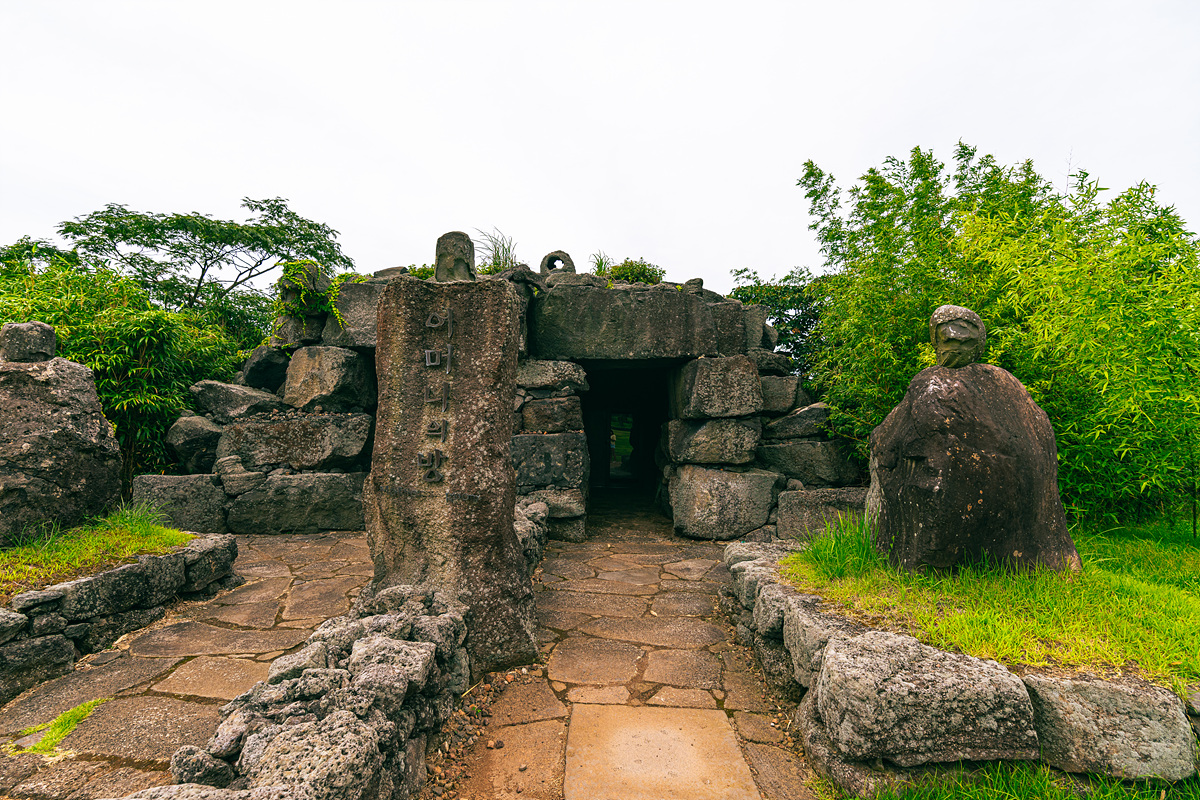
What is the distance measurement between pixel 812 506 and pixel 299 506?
17.6 feet

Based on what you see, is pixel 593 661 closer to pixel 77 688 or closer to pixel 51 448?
pixel 77 688

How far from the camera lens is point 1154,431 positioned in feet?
11.2

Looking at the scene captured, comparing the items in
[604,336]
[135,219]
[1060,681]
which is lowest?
[1060,681]

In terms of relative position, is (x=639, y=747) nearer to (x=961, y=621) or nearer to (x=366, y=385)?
(x=961, y=621)

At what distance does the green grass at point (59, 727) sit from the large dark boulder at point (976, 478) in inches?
155

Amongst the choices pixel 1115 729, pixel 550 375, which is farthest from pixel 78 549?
pixel 1115 729

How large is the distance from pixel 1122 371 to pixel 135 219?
19.6 meters

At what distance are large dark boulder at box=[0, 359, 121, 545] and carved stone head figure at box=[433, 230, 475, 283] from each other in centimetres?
270

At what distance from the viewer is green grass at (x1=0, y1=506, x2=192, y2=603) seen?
10.3ft

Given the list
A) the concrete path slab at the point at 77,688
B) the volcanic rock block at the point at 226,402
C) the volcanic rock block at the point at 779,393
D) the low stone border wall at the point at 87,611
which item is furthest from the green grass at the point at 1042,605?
the volcanic rock block at the point at 226,402

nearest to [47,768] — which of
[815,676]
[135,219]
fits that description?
[815,676]

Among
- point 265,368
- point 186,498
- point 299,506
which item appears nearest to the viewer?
point 186,498

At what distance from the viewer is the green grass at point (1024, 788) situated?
1889mm

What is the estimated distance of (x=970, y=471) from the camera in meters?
2.70
